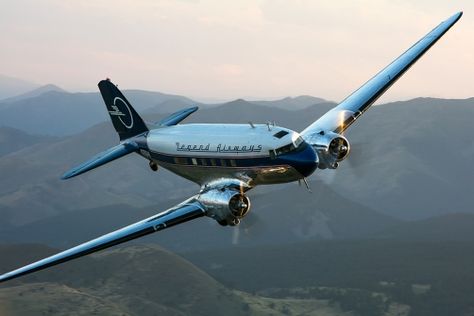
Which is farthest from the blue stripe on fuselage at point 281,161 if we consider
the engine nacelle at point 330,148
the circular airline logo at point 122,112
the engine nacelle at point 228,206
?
the circular airline logo at point 122,112

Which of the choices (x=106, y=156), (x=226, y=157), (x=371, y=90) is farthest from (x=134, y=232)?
(x=371, y=90)

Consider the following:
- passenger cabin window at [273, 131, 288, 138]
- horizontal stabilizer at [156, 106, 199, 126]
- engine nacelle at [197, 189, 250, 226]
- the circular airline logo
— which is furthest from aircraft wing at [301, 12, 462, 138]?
the circular airline logo

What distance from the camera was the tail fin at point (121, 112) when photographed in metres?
61.4

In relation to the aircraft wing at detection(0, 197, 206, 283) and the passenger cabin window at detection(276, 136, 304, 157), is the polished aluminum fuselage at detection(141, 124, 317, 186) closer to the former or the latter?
the passenger cabin window at detection(276, 136, 304, 157)

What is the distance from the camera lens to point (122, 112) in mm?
62281

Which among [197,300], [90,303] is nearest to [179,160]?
[90,303]

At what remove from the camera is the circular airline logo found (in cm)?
6178

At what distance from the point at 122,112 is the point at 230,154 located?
20424 mm

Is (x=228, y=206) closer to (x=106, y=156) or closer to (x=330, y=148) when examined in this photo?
(x=330, y=148)

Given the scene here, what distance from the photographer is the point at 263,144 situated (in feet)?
146

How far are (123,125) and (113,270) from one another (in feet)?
476

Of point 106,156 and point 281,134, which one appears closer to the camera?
point 281,134

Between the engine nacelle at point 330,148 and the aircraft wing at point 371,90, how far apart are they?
124 cm

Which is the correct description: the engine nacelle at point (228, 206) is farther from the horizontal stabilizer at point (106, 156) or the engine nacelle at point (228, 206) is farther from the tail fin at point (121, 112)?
the tail fin at point (121, 112)
